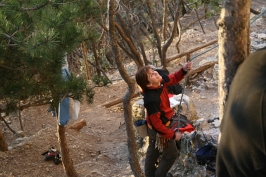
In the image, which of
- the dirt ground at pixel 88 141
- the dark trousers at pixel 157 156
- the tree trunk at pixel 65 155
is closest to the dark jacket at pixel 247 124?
the dark trousers at pixel 157 156

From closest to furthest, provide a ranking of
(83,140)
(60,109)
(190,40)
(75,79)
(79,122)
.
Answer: (75,79)
(60,109)
(83,140)
(79,122)
(190,40)

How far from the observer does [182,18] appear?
15992 millimetres

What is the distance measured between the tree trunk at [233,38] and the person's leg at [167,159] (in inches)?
75.1

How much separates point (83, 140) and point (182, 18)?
1068cm

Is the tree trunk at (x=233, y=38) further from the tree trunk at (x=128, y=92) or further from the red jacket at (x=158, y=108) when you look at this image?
the tree trunk at (x=128, y=92)

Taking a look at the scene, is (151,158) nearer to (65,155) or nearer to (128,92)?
(128,92)

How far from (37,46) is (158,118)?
1.19 metres

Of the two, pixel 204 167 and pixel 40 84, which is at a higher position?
pixel 40 84

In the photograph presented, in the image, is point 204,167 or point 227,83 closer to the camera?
point 227,83

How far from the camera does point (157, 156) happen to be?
3.63 metres

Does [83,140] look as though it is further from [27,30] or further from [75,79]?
[27,30]

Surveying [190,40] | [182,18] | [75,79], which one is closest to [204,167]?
[75,79]

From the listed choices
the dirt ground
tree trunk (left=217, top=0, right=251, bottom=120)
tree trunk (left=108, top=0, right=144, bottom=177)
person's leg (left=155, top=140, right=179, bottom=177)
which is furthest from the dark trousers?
tree trunk (left=217, top=0, right=251, bottom=120)

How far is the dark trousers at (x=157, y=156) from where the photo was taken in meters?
3.43
